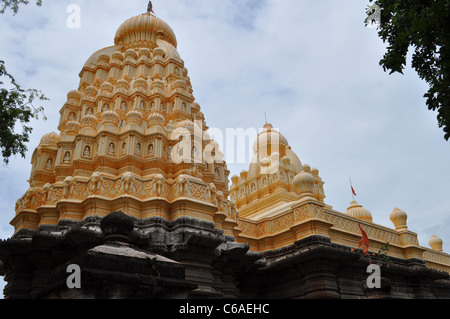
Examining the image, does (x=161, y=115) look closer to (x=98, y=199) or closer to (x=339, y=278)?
(x=98, y=199)

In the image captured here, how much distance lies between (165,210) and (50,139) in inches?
333

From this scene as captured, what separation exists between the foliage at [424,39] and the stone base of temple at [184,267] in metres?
6.16

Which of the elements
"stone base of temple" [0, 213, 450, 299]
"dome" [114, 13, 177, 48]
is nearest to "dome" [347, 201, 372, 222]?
"stone base of temple" [0, 213, 450, 299]

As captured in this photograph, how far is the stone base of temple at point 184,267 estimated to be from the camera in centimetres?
416

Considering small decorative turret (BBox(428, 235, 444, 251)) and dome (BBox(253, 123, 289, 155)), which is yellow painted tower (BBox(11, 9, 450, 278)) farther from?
dome (BBox(253, 123, 289, 155))

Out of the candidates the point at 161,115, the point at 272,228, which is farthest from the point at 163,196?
the point at 272,228

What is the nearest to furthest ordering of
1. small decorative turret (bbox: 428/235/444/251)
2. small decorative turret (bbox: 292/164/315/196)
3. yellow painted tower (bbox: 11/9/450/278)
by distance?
yellow painted tower (bbox: 11/9/450/278) < small decorative turret (bbox: 292/164/315/196) < small decorative turret (bbox: 428/235/444/251)

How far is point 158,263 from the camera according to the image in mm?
4574

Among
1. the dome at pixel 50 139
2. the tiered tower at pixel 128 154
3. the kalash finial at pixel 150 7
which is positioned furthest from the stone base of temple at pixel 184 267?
the kalash finial at pixel 150 7

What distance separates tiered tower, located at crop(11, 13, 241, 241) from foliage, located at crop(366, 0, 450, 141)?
9.63 m

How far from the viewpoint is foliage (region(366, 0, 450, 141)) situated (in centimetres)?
662

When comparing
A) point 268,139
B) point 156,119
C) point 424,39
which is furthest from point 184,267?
point 268,139
